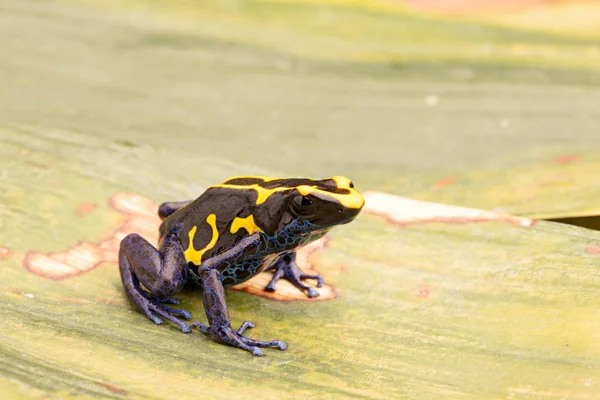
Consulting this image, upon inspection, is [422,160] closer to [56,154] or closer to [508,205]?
[508,205]

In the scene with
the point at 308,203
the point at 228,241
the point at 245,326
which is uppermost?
the point at 308,203

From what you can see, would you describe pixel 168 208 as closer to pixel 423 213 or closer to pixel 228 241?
pixel 228 241

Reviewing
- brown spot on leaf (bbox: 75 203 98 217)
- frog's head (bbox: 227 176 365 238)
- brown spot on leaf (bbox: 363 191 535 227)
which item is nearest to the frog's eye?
frog's head (bbox: 227 176 365 238)

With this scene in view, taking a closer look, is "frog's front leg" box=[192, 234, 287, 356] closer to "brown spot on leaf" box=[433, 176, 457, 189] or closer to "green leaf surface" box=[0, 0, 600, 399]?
"green leaf surface" box=[0, 0, 600, 399]

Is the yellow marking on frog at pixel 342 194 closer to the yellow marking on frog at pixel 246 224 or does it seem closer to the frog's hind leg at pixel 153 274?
the yellow marking on frog at pixel 246 224

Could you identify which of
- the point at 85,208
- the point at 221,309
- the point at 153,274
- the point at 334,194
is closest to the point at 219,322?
the point at 221,309

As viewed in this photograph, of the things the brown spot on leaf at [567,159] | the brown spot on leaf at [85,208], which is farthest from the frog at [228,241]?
the brown spot on leaf at [567,159]
